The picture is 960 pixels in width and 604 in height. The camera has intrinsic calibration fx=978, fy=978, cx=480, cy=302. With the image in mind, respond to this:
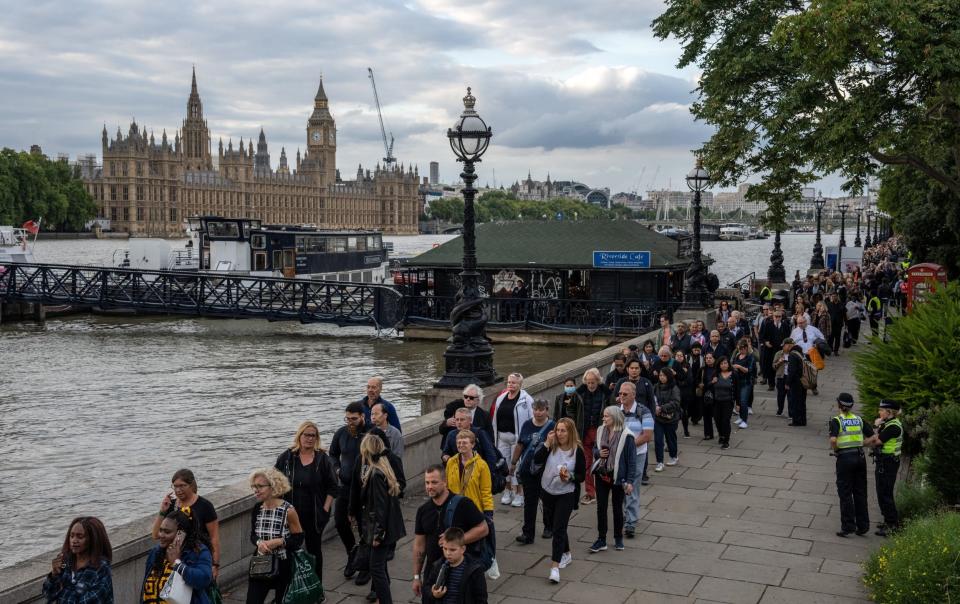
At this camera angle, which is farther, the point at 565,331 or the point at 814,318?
the point at 565,331

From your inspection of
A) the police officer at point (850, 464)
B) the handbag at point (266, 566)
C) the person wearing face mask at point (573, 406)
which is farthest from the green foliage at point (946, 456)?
the handbag at point (266, 566)

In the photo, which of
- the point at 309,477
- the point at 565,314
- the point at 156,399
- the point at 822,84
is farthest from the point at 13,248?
the point at 309,477

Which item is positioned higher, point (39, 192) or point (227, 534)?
point (39, 192)

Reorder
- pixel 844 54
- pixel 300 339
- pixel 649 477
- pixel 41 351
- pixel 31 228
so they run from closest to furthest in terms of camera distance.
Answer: pixel 649 477, pixel 844 54, pixel 41 351, pixel 300 339, pixel 31 228

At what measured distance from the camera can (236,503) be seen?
8836mm

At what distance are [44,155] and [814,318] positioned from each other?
157 meters

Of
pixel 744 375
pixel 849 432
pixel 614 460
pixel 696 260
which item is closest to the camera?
pixel 614 460

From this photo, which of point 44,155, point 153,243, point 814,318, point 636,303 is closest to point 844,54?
point 814,318

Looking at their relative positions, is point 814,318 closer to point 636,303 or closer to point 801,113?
point 801,113

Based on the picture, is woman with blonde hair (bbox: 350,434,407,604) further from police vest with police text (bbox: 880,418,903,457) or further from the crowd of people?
police vest with police text (bbox: 880,418,903,457)

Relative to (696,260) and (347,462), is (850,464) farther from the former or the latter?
(696,260)

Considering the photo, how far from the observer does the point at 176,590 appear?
639cm

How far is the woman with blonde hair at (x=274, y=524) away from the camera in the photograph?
23.6 ft

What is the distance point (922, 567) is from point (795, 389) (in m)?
9.31
